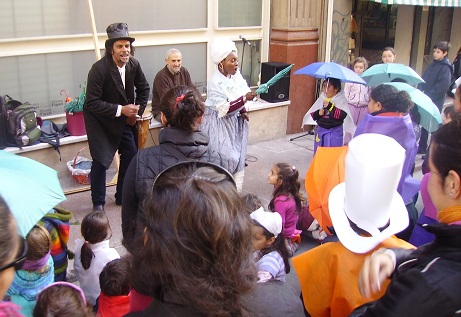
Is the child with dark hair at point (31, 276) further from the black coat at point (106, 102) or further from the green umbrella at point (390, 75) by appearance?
the green umbrella at point (390, 75)

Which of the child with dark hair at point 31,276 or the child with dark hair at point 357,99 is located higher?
the child with dark hair at point 357,99

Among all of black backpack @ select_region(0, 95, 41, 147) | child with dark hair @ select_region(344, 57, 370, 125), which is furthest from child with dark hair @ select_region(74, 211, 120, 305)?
child with dark hair @ select_region(344, 57, 370, 125)

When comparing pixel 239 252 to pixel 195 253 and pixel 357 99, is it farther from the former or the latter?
pixel 357 99

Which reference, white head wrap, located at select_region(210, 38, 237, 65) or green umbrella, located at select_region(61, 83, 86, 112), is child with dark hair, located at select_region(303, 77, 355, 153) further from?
green umbrella, located at select_region(61, 83, 86, 112)

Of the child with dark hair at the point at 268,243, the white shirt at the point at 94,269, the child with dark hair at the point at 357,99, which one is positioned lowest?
the white shirt at the point at 94,269

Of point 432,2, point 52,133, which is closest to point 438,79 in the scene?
point 432,2

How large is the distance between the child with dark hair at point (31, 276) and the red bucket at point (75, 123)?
310 centimetres

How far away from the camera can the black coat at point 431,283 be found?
1.30 m

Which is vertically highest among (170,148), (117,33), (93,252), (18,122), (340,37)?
(117,33)

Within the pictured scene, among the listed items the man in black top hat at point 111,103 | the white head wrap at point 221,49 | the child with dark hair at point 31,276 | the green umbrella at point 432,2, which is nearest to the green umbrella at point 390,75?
the white head wrap at point 221,49

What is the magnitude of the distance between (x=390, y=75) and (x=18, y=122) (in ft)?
14.0

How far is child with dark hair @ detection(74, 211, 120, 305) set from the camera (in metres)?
3.01

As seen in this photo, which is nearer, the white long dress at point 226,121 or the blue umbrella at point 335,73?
the white long dress at point 226,121

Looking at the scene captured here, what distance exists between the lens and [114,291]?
8.66 feet
